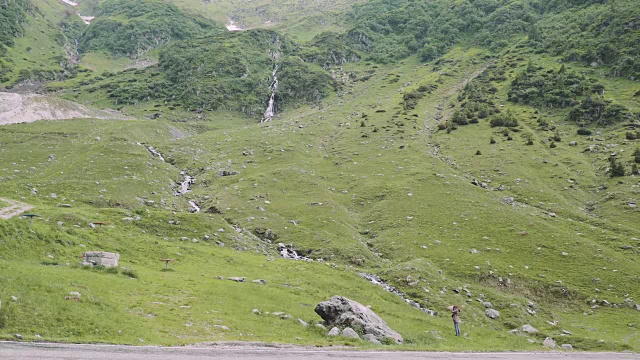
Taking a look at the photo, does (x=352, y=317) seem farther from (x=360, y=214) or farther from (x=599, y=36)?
(x=599, y=36)

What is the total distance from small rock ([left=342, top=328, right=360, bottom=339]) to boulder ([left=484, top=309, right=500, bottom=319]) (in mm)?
16737

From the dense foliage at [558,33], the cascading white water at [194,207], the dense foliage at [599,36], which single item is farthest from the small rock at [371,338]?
the dense foliage at [558,33]

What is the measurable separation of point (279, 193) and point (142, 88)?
11793 cm

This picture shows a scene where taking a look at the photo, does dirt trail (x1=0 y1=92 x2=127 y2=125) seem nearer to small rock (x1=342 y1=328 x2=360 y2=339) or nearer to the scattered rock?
small rock (x1=342 y1=328 x2=360 y2=339)

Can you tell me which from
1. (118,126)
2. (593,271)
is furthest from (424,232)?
(118,126)

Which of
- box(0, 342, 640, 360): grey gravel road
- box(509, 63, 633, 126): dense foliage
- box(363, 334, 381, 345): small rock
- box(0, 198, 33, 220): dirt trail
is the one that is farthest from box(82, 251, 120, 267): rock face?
box(509, 63, 633, 126): dense foliage

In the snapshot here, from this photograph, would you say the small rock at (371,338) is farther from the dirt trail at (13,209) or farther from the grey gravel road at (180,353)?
the dirt trail at (13,209)

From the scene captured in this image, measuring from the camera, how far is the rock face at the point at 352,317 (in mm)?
24222

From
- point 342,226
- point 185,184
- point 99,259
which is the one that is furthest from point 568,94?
point 99,259

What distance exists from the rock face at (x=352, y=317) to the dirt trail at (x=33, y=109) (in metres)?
90.6

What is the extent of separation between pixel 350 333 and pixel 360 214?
3620 centimetres

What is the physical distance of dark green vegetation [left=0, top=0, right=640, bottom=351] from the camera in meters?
24.3

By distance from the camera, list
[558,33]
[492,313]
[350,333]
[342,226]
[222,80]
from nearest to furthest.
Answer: [350,333] < [492,313] < [342,226] < [558,33] < [222,80]

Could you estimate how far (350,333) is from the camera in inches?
917
